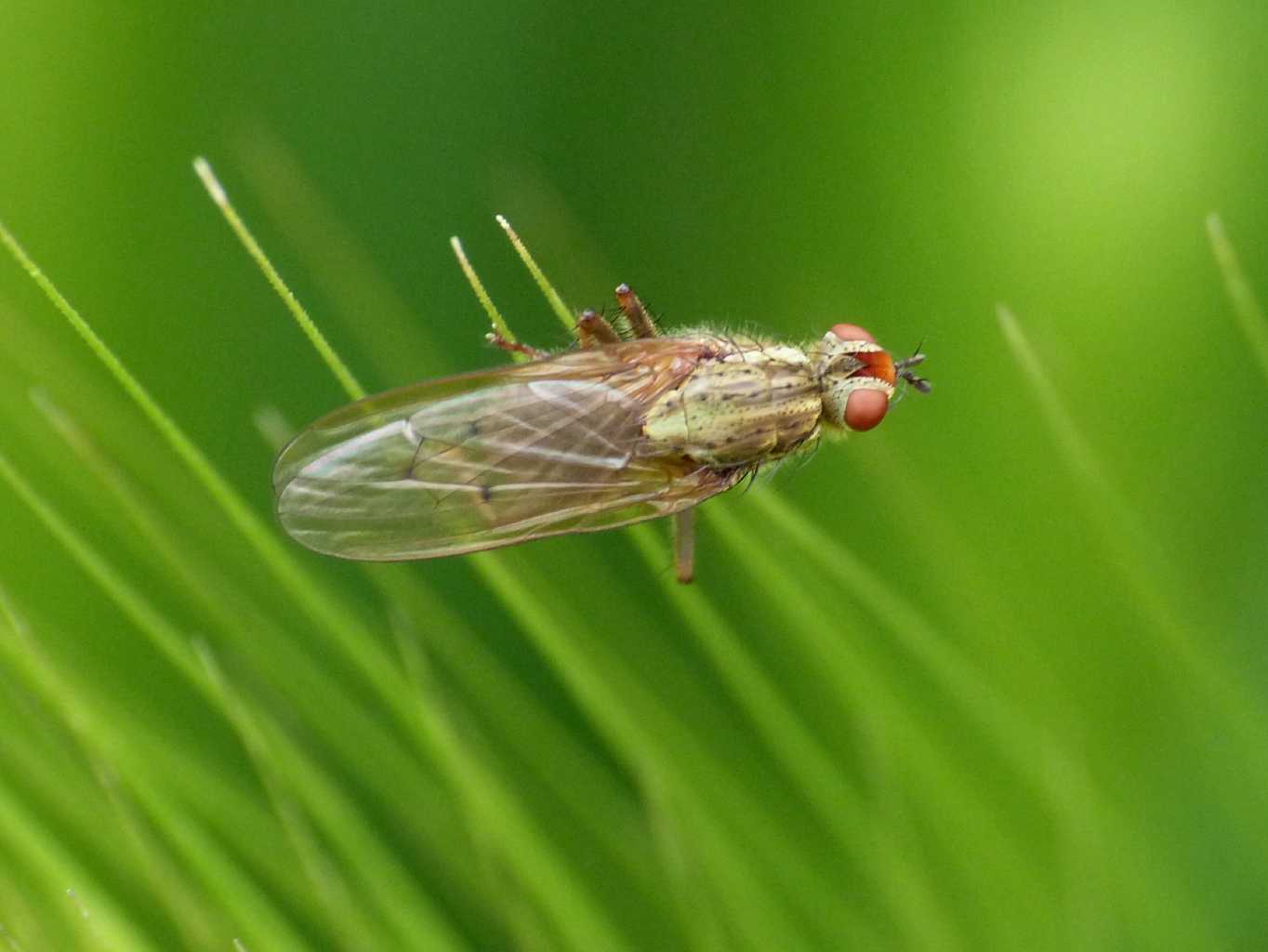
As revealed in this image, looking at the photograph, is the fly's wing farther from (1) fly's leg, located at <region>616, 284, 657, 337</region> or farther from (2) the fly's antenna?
(2) the fly's antenna

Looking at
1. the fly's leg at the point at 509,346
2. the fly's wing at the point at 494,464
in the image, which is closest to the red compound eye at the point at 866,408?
the fly's wing at the point at 494,464

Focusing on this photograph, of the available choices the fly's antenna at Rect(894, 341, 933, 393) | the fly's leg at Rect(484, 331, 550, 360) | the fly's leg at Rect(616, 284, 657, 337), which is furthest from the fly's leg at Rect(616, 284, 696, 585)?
the fly's antenna at Rect(894, 341, 933, 393)

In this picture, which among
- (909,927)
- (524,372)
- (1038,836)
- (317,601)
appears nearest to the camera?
(317,601)

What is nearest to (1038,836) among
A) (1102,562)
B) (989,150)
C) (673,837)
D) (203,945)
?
(1102,562)

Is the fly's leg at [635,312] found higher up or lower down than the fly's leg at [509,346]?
lower down

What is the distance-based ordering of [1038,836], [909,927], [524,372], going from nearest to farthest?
[909,927] → [1038,836] → [524,372]

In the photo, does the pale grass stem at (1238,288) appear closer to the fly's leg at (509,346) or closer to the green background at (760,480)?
the green background at (760,480)

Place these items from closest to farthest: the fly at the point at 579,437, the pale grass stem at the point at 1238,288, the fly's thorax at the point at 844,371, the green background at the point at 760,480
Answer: the pale grass stem at the point at 1238,288, the green background at the point at 760,480, the fly at the point at 579,437, the fly's thorax at the point at 844,371

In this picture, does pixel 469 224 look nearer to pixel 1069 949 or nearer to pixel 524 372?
pixel 524 372
